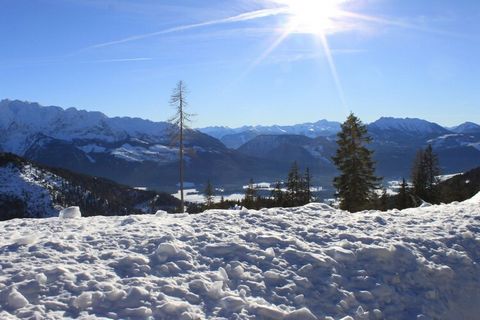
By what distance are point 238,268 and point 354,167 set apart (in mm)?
30453

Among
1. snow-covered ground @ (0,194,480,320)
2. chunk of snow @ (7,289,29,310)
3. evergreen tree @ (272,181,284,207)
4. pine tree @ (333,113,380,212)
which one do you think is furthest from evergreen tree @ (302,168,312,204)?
chunk of snow @ (7,289,29,310)

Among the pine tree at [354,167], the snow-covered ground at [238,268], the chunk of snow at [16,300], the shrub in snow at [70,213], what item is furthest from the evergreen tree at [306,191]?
the chunk of snow at [16,300]

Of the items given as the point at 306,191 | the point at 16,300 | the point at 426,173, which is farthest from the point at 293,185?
the point at 16,300

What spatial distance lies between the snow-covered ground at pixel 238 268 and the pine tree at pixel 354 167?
24878 millimetres

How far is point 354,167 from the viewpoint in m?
37.6

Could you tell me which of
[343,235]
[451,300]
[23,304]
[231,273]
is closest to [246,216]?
[343,235]

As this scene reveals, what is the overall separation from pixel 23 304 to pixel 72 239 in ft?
10.6

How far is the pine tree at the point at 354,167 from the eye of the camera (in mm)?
37344

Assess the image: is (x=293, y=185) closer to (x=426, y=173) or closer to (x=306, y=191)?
(x=306, y=191)

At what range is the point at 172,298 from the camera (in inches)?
302

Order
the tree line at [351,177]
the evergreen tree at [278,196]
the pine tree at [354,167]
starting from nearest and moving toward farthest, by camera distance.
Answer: the tree line at [351,177] → the pine tree at [354,167] → the evergreen tree at [278,196]

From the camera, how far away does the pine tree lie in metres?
37.3

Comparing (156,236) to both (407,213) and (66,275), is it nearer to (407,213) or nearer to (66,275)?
(66,275)

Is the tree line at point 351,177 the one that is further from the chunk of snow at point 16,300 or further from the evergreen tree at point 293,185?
the chunk of snow at point 16,300
